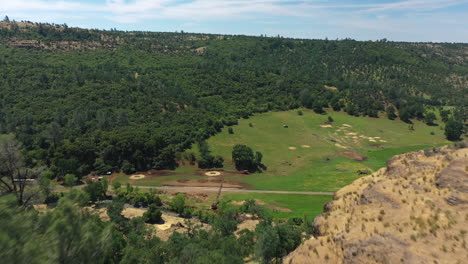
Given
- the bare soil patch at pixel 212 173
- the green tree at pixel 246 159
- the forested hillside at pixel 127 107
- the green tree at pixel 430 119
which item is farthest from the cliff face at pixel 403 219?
the green tree at pixel 430 119

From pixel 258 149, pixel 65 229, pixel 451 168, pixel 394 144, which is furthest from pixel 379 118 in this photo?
pixel 65 229

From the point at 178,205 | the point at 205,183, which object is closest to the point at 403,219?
the point at 178,205

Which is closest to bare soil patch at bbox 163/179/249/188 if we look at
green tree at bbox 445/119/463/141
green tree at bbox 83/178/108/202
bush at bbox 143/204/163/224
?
green tree at bbox 83/178/108/202

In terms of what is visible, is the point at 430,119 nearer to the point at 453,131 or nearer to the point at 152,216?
the point at 453,131

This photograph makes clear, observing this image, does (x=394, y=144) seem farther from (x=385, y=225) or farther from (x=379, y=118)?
(x=385, y=225)

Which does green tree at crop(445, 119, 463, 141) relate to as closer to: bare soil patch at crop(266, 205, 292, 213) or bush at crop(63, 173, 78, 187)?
bare soil patch at crop(266, 205, 292, 213)
